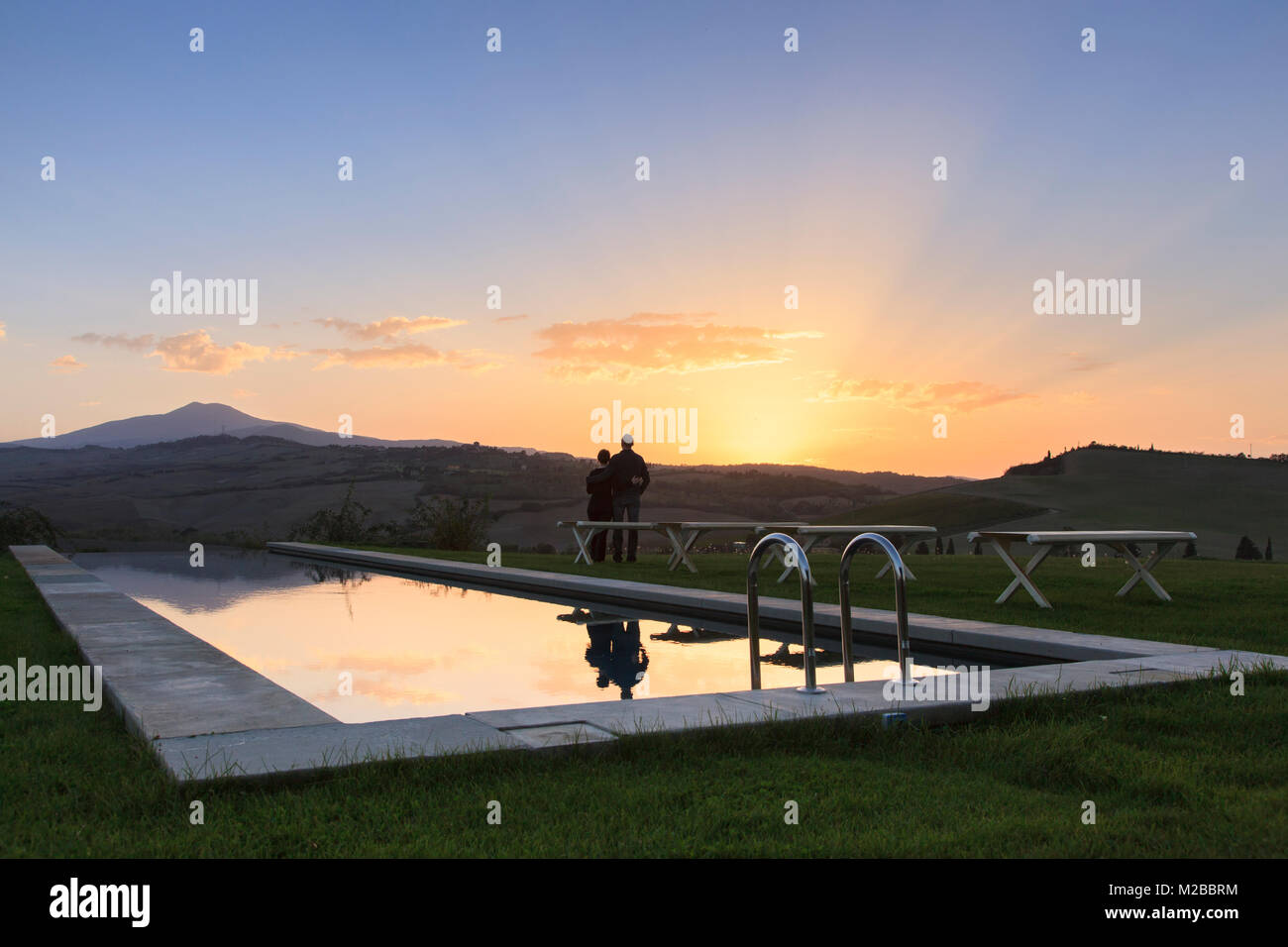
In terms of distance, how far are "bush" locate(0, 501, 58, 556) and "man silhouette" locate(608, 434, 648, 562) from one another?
49.0 ft

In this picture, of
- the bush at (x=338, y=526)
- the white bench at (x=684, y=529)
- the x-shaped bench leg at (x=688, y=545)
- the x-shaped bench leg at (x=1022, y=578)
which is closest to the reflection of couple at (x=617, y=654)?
the x-shaped bench leg at (x=1022, y=578)

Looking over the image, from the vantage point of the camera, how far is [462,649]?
7645mm

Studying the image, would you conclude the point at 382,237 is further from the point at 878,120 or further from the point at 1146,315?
the point at 1146,315

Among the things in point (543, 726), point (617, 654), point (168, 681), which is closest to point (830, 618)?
point (617, 654)

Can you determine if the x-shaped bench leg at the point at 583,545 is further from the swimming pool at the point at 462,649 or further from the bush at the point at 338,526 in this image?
the bush at the point at 338,526

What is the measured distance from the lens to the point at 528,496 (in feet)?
133

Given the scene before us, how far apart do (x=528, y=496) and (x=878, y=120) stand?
94.3 ft

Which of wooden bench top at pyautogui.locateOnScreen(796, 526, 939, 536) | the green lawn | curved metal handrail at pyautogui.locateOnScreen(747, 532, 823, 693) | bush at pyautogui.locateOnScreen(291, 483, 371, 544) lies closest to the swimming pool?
curved metal handrail at pyautogui.locateOnScreen(747, 532, 823, 693)

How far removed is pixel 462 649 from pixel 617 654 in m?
1.33

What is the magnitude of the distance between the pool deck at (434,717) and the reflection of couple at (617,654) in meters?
1.43

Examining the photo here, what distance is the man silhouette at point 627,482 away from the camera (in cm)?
1642

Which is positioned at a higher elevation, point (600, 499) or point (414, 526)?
point (600, 499)

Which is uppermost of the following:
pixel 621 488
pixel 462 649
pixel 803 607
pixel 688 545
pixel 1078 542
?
pixel 621 488

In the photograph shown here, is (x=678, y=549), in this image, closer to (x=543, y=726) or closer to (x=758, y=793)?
(x=543, y=726)
